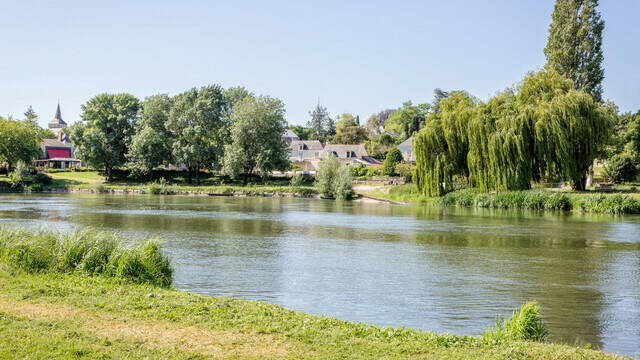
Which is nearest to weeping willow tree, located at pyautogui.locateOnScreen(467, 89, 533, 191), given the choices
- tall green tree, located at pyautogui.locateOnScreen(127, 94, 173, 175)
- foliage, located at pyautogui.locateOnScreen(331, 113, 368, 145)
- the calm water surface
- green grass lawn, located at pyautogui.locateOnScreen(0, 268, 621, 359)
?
the calm water surface

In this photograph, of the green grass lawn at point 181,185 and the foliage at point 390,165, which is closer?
the green grass lawn at point 181,185

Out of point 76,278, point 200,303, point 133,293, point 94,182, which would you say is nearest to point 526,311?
point 200,303

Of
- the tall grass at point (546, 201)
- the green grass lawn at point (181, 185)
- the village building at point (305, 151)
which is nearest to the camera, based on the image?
the tall grass at point (546, 201)

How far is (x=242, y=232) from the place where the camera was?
92.9ft

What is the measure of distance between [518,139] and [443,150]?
759cm

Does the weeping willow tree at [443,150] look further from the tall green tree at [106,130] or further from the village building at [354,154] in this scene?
the village building at [354,154]

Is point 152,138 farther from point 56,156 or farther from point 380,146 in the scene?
point 380,146

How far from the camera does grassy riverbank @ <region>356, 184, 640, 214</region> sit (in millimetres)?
40344

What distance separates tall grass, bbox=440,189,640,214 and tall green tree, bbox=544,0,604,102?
19231mm

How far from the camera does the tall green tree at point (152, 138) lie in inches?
3007

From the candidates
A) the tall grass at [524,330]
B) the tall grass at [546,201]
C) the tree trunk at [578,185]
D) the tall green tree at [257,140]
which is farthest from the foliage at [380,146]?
the tall grass at [524,330]

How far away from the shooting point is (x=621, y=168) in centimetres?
5731

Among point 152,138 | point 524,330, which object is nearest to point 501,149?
point 524,330

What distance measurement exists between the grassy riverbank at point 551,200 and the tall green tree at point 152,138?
4427cm
